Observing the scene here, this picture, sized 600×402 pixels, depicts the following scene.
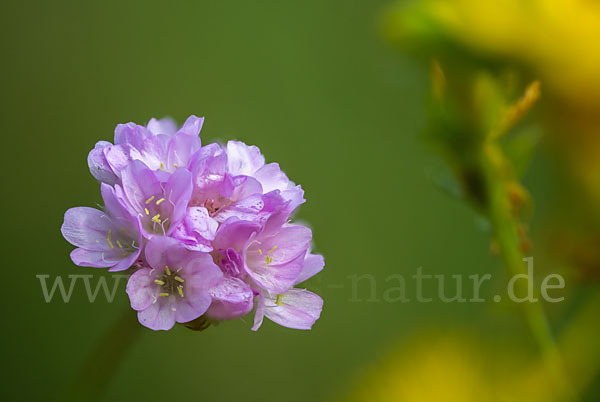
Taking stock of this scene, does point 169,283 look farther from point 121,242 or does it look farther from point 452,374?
point 452,374

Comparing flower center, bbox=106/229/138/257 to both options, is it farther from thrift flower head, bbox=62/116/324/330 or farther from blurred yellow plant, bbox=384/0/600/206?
blurred yellow plant, bbox=384/0/600/206

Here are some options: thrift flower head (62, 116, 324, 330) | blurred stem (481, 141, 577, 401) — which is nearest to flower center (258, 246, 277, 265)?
thrift flower head (62, 116, 324, 330)

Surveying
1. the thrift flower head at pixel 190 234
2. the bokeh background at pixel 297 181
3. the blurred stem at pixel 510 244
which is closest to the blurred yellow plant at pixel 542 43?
the bokeh background at pixel 297 181

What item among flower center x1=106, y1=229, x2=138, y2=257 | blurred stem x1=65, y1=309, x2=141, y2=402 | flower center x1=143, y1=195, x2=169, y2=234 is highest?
flower center x1=143, y1=195, x2=169, y2=234

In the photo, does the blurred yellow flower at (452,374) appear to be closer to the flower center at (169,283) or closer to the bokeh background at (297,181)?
the bokeh background at (297,181)

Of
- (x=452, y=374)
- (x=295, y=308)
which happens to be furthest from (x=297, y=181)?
(x=295, y=308)

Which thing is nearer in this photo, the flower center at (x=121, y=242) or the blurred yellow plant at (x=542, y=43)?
the flower center at (x=121, y=242)

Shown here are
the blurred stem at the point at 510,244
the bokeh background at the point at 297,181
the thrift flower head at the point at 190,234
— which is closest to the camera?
the thrift flower head at the point at 190,234
